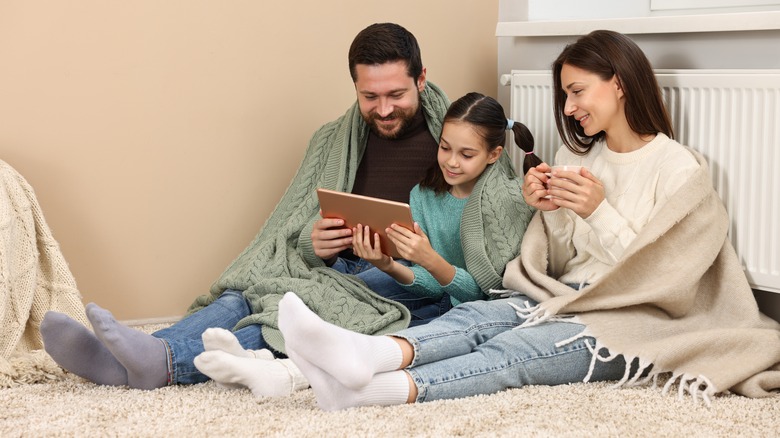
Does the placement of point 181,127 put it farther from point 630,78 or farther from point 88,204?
point 630,78

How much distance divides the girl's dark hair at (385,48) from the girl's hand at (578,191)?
510 mm

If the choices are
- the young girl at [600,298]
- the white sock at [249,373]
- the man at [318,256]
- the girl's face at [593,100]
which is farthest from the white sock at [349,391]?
the girl's face at [593,100]

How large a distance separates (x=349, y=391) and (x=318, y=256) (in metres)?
0.62

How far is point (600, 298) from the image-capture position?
1.88m

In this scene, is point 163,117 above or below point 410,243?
above

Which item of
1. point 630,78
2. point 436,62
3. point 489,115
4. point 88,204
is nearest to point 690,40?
point 630,78

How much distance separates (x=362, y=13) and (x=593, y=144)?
922 millimetres

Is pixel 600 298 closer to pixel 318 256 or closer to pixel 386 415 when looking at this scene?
pixel 386 415

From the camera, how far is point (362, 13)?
2.73m

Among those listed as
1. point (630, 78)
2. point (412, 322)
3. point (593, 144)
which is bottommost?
point (412, 322)

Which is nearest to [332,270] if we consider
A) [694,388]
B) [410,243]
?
[410,243]

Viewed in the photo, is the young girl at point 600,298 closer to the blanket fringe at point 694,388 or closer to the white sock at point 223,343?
the blanket fringe at point 694,388

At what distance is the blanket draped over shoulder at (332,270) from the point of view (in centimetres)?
206

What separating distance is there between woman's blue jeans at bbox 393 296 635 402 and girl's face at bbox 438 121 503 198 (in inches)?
14.2
